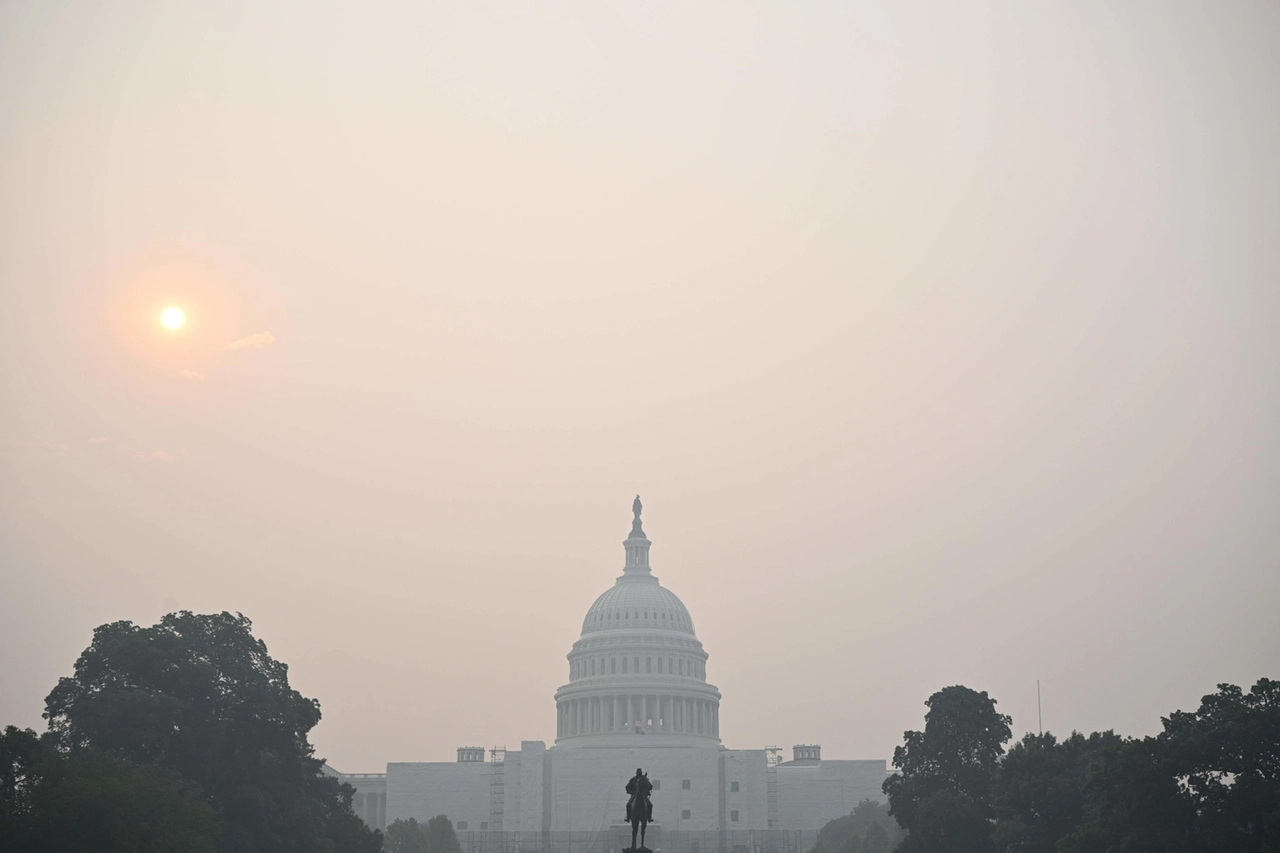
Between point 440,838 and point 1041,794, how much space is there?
7080 centimetres

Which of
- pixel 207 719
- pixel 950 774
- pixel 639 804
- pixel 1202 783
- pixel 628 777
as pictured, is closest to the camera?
pixel 639 804

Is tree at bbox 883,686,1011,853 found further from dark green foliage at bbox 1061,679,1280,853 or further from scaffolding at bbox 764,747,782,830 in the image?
scaffolding at bbox 764,747,782,830

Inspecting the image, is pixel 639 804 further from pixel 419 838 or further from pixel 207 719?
pixel 419 838

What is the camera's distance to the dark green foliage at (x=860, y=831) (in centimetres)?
12344

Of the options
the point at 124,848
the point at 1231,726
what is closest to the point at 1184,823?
the point at 1231,726

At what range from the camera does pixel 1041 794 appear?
79438mm

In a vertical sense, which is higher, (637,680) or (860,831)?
(637,680)

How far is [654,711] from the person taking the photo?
176m

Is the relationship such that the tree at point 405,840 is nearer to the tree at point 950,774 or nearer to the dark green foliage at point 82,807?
the tree at point 950,774

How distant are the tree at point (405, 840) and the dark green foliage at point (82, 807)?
59.3m

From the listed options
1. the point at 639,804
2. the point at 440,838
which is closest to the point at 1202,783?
the point at 639,804

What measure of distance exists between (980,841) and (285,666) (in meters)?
37.0

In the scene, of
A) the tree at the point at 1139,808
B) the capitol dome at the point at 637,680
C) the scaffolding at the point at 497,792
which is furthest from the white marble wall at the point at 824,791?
the tree at the point at 1139,808

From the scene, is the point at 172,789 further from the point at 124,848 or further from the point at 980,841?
the point at 980,841
